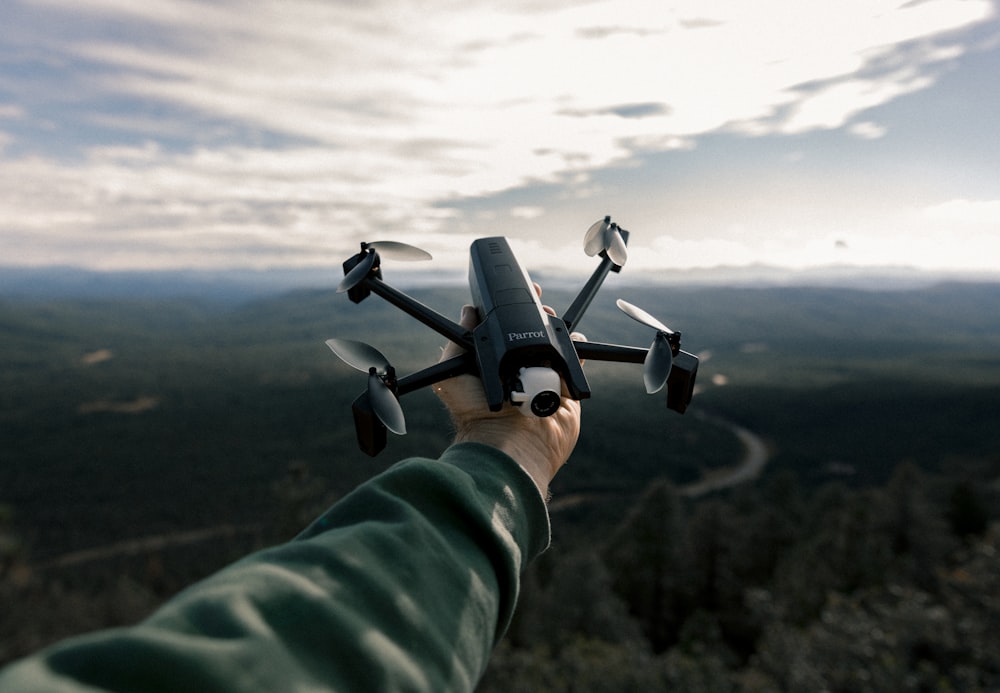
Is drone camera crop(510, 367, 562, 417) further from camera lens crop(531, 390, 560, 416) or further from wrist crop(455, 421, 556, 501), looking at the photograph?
wrist crop(455, 421, 556, 501)

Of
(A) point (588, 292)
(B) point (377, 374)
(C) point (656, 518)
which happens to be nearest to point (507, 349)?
(B) point (377, 374)

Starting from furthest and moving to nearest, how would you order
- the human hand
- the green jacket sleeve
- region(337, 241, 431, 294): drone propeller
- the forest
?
the forest
region(337, 241, 431, 294): drone propeller
the human hand
the green jacket sleeve

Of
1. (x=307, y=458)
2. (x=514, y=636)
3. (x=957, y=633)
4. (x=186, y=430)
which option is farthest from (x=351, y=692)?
(x=186, y=430)

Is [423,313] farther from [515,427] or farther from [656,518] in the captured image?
[656,518]

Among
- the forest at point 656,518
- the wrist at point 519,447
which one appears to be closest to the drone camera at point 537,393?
the wrist at point 519,447

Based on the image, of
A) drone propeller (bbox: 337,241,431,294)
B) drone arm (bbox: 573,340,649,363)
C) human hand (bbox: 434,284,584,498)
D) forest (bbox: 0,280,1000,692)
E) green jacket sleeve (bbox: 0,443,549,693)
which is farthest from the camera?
forest (bbox: 0,280,1000,692)

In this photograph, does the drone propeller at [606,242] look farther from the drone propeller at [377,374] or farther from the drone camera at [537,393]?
the drone propeller at [377,374]

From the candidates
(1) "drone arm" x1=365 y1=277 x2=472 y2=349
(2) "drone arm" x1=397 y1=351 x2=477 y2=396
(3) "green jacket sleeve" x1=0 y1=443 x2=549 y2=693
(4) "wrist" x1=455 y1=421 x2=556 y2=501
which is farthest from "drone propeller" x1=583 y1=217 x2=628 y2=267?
(3) "green jacket sleeve" x1=0 y1=443 x2=549 y2=693
